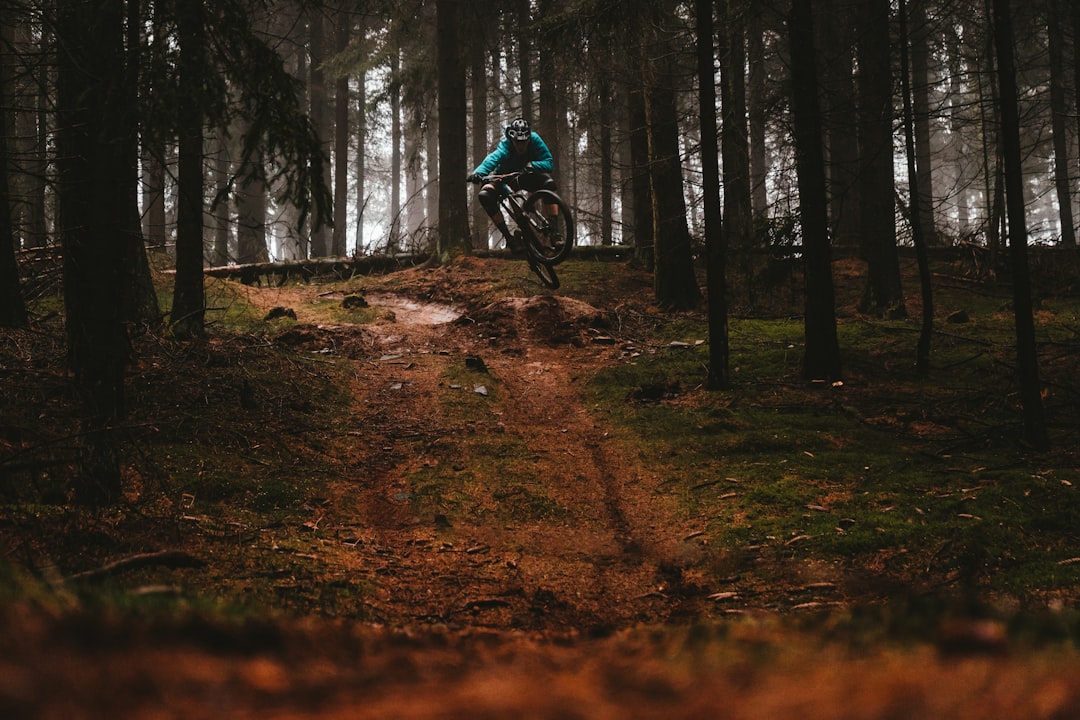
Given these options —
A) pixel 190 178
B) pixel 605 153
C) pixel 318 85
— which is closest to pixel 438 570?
pixel 190 178

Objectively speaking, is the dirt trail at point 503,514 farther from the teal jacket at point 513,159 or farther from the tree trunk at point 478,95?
the tree trunk at point 478,95

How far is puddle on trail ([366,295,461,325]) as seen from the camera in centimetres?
1324

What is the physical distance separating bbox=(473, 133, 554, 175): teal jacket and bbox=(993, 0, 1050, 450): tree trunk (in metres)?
7.02

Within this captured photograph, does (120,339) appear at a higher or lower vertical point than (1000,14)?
lower

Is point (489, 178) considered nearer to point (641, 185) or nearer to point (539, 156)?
point (539, 156)

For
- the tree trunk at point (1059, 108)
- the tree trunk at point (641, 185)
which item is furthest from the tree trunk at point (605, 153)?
the tree trunk at point (1059, 108)

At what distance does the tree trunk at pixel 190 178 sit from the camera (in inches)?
195

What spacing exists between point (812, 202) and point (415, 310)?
759 cm

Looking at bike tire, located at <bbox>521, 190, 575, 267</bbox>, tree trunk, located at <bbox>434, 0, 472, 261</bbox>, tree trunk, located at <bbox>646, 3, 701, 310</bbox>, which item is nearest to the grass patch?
tree trunk, located at <bbox>646, 3, 701, 310</bbox>

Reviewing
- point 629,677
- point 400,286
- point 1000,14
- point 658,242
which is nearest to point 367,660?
point 629,677

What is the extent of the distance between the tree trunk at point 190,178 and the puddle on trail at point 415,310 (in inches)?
161

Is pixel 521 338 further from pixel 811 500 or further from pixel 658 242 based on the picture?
pixel 811 500

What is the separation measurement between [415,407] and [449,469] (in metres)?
2.14

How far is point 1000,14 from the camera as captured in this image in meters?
6.40
